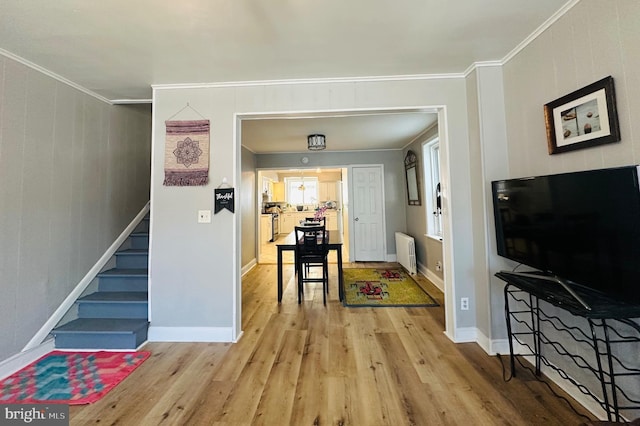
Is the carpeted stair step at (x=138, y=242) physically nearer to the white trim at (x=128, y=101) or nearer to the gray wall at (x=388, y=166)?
the white trim at (x=128, y=101)

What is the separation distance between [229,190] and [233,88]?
1.01 metres

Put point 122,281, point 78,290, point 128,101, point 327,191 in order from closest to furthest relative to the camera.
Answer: point 78,290, point 122,281, point 128,101, point 327,191

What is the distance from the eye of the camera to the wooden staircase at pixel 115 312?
226 centimetres

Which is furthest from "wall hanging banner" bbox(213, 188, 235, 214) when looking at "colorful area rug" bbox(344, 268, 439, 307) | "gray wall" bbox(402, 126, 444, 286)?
"gray wall" bbox(402, 126, 444, 286)

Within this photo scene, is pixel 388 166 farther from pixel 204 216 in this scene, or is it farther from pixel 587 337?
pixel 587 337

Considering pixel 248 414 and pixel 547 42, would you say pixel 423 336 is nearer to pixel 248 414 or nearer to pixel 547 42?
pixel 248 414

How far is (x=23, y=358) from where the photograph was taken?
2.02 metres

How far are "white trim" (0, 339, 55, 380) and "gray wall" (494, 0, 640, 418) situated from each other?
13.3 ft

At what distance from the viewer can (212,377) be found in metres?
1.89

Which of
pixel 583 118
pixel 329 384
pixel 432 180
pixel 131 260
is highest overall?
pixel 432 180

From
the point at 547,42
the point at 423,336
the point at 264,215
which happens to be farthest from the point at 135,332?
the point at 264,215

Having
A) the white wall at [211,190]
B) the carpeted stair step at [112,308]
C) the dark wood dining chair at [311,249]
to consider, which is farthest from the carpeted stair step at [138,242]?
the dark wood dining chair at [311,249]

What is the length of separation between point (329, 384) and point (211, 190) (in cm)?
195

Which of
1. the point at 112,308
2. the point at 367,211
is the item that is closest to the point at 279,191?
the point at 367,211
